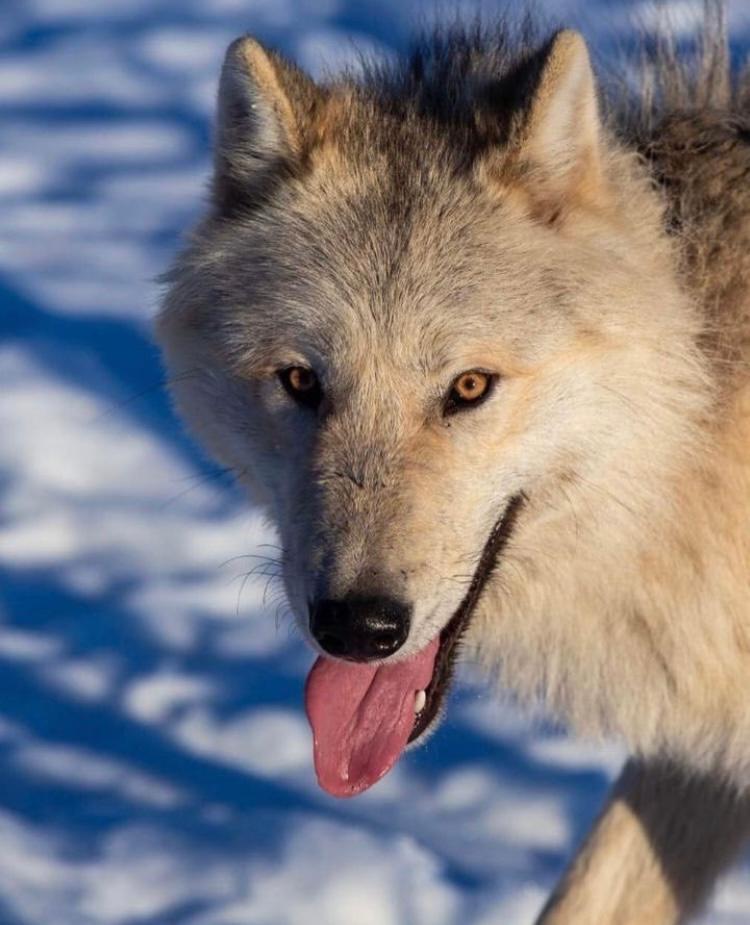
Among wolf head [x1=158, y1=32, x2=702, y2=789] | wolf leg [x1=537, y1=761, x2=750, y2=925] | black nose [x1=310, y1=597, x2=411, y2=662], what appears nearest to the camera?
Answer: black nose [x1=310, y1=597, x2=411, y2=662]

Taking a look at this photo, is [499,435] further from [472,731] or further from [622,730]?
[472,731]

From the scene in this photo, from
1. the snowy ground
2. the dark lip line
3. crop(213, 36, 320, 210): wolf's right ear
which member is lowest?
the snowy ground

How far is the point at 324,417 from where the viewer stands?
3.24 meters

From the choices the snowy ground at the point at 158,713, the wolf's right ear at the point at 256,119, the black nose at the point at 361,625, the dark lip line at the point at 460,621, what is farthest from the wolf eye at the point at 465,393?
the snowy ground at the point at 158,713

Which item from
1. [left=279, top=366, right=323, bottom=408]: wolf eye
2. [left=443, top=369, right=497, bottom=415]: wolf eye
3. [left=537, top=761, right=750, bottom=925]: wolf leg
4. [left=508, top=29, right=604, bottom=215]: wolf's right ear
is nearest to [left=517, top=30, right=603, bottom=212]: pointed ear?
[left=508, top=29, right=604, bottom=215]: wolf's right ear

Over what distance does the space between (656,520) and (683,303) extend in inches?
18.1

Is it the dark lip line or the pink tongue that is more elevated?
the dark lip line

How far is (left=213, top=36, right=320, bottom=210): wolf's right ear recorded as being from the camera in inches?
135

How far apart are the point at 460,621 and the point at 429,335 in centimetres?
59

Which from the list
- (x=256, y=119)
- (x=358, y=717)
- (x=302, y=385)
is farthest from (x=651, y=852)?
(x=256, y=119)

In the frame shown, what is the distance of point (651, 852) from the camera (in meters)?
4.14

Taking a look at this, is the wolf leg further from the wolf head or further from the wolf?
the wolf head

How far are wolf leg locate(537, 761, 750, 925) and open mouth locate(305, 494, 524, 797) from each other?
95cm

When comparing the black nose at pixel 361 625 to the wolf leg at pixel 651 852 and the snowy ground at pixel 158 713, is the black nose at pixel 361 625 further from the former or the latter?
the wolf leg at pixel 651 852
